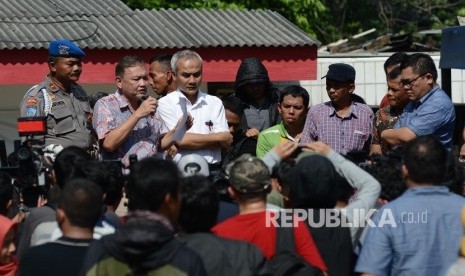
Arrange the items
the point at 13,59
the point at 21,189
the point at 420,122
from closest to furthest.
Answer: the point at 21,189 → the point at 420,122 → the point at 13,59

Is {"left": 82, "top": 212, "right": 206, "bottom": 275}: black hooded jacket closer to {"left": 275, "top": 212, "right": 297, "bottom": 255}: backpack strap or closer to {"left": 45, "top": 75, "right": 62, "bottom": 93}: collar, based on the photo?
{"left": 275, "top": 212, "right": 297, "bottom": 255}: backpack strap

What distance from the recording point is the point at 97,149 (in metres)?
8.88

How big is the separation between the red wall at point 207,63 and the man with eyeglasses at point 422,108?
809 cm

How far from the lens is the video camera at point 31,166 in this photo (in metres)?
7.29

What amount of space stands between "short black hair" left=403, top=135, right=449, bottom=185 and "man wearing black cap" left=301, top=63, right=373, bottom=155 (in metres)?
2.45

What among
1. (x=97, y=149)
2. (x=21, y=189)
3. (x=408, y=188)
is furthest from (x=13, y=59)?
(x=408, y=188)

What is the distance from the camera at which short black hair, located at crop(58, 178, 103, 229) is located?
5.77 m

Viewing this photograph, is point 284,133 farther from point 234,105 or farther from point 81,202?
point 81,202

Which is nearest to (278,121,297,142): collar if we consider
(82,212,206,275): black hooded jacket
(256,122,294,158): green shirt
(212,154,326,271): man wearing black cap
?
(256,122,294,158): green shirt

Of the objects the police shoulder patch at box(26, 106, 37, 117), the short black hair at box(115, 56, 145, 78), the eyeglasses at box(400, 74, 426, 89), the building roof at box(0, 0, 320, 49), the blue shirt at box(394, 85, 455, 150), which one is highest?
the building roof at box(0, 0, 320, 49)

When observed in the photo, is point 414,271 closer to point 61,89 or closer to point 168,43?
point 61,89

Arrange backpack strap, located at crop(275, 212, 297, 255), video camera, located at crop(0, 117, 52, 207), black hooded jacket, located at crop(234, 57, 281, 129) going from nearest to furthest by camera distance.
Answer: backpack strap, located at crop(275, 212, 297, 255), video camera, located at crop(0, 117, 52, 207), black hooded jacket, located at crop(234, 57, 281, 129)

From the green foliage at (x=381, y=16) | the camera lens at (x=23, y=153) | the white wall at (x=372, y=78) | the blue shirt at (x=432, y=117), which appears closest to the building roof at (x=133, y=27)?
the white wall at (x=372, y=78)

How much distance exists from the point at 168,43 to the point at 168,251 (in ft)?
38.3
